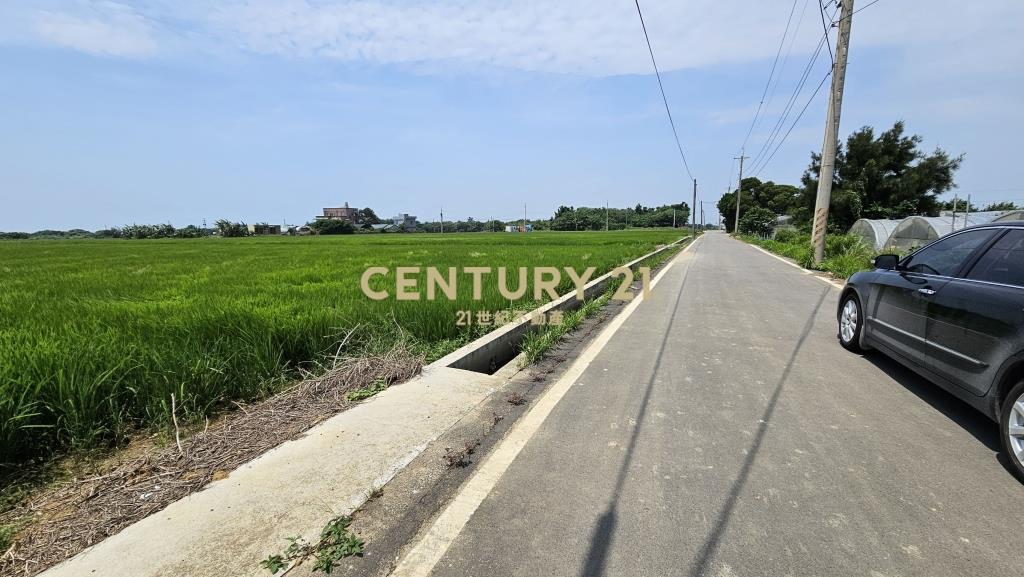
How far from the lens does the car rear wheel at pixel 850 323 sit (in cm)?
491

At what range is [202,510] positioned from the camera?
2164 millimetres

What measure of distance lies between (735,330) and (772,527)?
447 cm

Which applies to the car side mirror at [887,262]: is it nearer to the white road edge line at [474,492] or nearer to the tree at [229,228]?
the white road edge line at [474,492]

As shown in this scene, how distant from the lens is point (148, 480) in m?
2.46

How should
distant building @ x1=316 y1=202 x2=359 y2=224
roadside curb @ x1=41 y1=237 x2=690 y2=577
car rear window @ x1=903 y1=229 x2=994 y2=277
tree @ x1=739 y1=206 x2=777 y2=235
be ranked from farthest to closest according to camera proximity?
distant building @ x1=316 y1=202 x2=359 y2=224, tree @ x1=739 y1=206 x2=777 y2=235, car rear window @ x1=903 y1=229 x2=994 y2=277, roadside curb @ x1=41 y1=237 x2=690 y2=577

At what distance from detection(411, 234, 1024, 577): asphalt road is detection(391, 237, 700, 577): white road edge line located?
0.05m

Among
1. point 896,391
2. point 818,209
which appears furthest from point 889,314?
point 818,209

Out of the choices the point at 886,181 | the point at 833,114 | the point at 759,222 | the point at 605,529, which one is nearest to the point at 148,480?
the point at 605,529

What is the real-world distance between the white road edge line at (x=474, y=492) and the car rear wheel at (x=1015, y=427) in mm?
2789

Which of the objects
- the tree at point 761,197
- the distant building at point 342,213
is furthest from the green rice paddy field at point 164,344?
the distant building at point 342,213

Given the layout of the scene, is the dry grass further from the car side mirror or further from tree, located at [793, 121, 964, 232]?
tree, located at [793, 121, 964, 232]

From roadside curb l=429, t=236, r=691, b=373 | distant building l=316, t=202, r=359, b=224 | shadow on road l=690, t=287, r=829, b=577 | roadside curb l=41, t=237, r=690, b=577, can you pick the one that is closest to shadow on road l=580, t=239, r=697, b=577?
shadow on road l=690, t=287, r=829, b=577

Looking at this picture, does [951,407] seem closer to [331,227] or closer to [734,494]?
[734,494]

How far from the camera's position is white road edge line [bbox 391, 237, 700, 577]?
193 cm
